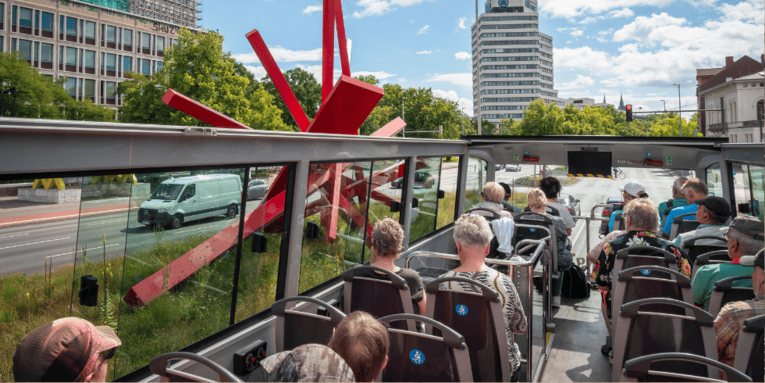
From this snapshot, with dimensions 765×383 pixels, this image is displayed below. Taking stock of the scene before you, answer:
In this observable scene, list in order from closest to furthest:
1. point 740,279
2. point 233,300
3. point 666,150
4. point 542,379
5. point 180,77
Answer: point 740,279 < point 233,300 < point 542,379 < point 666,150 < point 180,77

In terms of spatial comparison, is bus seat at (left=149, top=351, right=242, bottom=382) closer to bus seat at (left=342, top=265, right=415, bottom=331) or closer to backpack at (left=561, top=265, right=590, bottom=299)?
bus seat at (left=342, top=265, right=415, bottom=331)

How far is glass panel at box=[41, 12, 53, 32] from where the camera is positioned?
1971 inches

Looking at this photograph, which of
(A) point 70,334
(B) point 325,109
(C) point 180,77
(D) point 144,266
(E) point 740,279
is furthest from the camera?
(C) point 180,77

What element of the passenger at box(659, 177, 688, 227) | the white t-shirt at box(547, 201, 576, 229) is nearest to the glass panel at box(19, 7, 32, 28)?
the white t-shirt at box(547, 201, 576, 229)

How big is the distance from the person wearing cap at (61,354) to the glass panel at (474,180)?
7.76 m

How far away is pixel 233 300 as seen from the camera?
3.76 metres

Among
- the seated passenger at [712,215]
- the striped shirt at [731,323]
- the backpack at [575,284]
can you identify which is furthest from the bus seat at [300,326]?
the backpack at [575,284]

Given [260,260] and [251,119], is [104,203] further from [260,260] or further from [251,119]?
[251,119]

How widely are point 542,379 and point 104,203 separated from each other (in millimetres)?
4031

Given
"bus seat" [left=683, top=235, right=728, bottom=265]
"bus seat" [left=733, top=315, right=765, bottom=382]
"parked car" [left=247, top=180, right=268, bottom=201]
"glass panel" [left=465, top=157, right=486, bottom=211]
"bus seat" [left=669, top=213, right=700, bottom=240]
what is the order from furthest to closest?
"glass panel" [left=465, top=157, right=486, bottom=211] < "bus seat" [left=669, top=213, right=700, bottom=240] < "bus seat" [left=683, top=235, right=728, bottom=265] < "parked car" [left=247, top=180, right=268, bottom=201] < "bus seat" [left=733, top=315, right=765, bottom=382]

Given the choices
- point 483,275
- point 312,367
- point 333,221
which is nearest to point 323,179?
point 333,221

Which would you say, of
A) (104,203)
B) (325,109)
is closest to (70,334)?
(104,203)

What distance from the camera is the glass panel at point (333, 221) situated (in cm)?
459

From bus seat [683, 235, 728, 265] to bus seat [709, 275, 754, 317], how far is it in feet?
4.91
